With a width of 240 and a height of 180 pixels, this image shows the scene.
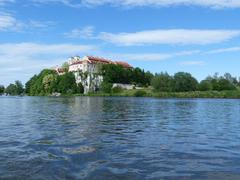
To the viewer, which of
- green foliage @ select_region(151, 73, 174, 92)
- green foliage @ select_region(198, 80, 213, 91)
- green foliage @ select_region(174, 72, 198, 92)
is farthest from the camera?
green foliage @ select_region(198, 80, 213, 91)

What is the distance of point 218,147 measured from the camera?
1795 centimetres

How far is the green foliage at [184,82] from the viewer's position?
595ft

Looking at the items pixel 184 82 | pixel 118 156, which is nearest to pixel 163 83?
pixel 184 82

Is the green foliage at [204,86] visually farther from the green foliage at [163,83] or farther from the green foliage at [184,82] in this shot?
the green foliage at [163,83]

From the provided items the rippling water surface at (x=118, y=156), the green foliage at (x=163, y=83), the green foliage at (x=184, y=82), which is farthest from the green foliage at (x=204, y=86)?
the rippling water surface at (x=118, y=156)

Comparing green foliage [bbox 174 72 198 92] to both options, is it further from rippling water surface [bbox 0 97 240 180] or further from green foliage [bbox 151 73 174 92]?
rippling water surface [bbox 0 97 240 180]

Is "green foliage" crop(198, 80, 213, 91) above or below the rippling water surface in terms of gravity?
above

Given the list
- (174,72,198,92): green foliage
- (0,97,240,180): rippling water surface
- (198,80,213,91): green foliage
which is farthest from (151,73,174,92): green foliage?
(0,97,240,180): rippling water surface

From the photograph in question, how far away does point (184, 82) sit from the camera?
182 metres

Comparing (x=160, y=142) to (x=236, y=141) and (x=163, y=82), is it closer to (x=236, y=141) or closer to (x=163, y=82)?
(x=236, y=141)

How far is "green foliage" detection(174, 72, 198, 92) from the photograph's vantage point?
7136 inches

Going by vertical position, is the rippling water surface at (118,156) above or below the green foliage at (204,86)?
below

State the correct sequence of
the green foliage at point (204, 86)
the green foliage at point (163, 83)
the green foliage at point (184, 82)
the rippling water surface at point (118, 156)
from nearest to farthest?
the rippling water surface at point (118, 156), the green foliage at point (163, 83), the green foliage at point (184, 82), the green foliage at point (204, 86)

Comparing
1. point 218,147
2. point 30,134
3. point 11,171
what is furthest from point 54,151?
point 218,147
